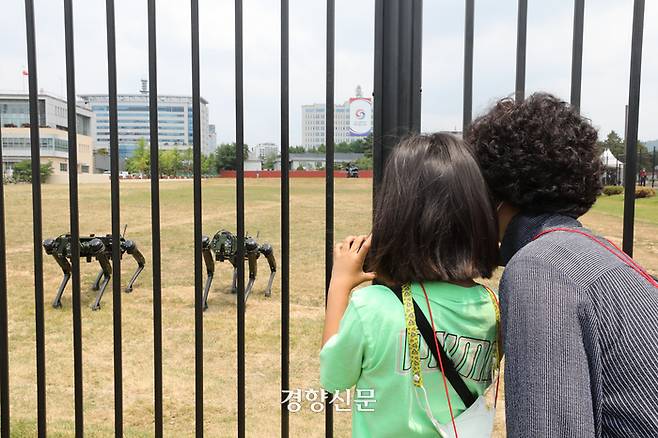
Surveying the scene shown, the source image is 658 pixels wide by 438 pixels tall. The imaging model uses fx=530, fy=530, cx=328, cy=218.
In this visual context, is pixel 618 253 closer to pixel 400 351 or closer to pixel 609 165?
pixel 400 351

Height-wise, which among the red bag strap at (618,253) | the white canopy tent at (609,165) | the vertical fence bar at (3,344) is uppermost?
the white canopy tent at (609,165)

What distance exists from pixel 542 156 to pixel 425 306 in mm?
361

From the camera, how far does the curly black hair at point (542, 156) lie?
3.28ft

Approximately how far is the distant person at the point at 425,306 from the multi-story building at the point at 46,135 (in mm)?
18230

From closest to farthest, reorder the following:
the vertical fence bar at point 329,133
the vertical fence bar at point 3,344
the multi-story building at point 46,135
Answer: the vertical fence bar at point 329,133, the vertical fence bar at point 3,344, the multi-story building at point 46,135

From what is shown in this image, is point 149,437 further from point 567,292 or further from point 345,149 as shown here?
point 567,292

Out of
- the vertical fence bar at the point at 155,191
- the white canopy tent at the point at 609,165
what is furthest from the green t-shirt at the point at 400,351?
the vertical fence bar at the point at 155,191

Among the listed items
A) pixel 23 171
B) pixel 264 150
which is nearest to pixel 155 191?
pixel 264 150

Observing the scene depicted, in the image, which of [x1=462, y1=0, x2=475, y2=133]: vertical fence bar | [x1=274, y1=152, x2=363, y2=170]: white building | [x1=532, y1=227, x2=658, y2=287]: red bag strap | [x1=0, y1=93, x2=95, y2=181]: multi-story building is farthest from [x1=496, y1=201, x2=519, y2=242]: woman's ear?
[x1=0, y1=93, x2=95, y2=181]: multi-story building

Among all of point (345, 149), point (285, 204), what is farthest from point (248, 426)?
point (285, 204)

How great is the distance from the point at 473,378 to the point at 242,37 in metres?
1.15

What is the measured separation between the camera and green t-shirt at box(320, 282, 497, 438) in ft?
3.40

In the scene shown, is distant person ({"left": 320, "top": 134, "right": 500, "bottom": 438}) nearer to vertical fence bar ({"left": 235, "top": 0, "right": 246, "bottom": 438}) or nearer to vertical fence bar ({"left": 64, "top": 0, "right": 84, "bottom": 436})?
vertical fence bar ({"left": 235, "top": 0, "right": 246, "bottom": 438})

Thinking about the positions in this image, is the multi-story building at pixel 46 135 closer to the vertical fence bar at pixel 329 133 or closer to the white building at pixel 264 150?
the white building at pixel 264 150
